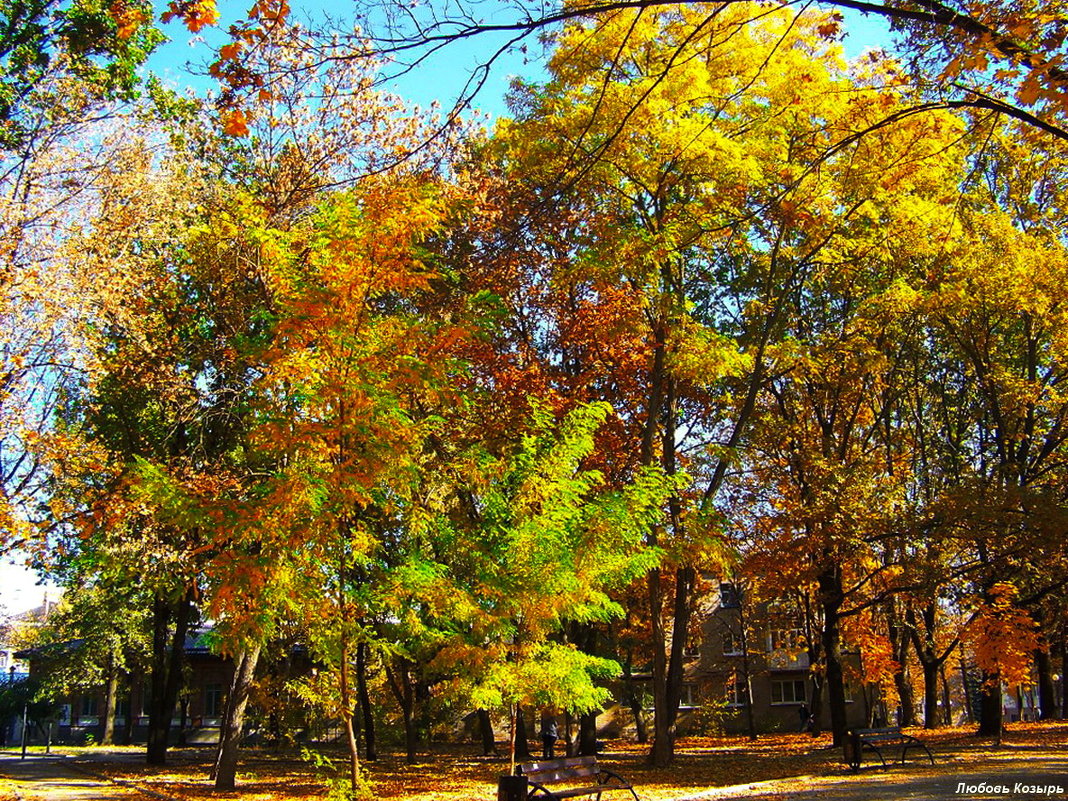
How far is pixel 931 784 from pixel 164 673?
66.3ft

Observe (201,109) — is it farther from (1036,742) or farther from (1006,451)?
(1036,742)

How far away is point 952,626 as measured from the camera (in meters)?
37.8

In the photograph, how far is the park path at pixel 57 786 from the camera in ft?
45.6

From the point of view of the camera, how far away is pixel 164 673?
23.8 meters

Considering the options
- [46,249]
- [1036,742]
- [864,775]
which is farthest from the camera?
[1036,742]

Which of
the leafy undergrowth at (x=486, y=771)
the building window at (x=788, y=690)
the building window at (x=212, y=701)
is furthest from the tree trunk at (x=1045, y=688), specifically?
the building window at (x=212, y=701)

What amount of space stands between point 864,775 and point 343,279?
12.8 metres

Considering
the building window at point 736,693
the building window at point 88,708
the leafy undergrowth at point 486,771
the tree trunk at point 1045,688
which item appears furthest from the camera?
the building window at point 88,708

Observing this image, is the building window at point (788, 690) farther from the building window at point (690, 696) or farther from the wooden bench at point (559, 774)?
the wooden bench at point (559, 774)

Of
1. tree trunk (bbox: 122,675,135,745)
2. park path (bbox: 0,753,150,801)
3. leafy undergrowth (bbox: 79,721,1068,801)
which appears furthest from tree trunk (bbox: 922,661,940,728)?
tree trunk (bbox: 122,675,135,745)

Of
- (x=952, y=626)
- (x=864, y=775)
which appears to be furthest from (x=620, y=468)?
(x=952, y=626)

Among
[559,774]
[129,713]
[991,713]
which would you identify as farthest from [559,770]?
[129,713]

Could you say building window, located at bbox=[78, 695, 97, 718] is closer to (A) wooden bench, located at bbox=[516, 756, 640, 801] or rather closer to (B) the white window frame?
(B) the white window frame

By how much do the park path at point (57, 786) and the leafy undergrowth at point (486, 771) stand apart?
2.10 ft
